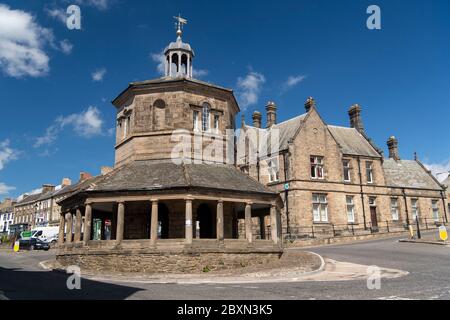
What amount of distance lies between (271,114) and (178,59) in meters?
16.9

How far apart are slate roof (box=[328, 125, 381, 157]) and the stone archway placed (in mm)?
18648

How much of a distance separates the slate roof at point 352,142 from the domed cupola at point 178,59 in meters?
17.9

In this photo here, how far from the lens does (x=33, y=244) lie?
39.9 m

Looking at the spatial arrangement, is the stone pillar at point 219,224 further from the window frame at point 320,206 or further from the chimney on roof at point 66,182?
the chimney on roof at point 66,182

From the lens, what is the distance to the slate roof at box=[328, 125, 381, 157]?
119 feet

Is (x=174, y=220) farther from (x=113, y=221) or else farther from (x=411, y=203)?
(x=411, y=203)

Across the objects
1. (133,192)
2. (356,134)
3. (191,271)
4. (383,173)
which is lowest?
(191,271)

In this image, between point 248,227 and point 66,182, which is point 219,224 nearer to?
point 248,227

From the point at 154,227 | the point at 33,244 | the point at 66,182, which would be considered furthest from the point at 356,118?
the point at 66,182

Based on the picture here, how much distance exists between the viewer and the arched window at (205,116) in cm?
2389

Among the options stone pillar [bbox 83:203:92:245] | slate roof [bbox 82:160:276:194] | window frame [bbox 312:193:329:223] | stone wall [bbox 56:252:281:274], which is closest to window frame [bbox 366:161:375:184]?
window frame [bbox 312:193:329:223]

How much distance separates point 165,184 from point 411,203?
101 ft

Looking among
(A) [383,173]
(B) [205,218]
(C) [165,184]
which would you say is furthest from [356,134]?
(C) [165,184]
